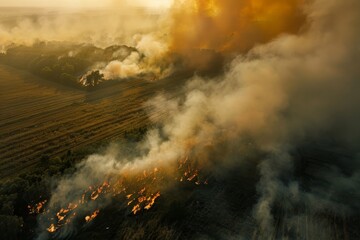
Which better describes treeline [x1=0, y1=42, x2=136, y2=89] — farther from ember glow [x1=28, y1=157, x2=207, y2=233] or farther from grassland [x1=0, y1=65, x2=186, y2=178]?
ember glow [x1=28, y1=157, x2=207, y2=233]

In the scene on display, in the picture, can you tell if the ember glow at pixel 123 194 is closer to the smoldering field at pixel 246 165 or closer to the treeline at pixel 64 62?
the smoldering field at pixel 246 165

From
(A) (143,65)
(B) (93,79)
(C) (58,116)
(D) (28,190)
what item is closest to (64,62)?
(B) (93,79)

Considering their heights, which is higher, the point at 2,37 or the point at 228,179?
the point at 2,37

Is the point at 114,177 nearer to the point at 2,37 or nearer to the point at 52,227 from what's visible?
the point at 52,227

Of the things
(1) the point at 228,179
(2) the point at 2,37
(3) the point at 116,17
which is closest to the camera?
(1) the point at 228,179

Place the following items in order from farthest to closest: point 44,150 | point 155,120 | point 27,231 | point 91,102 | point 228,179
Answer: point 91,102 → point 155,120 → point 44,150 → point 228,179 → point 27,231

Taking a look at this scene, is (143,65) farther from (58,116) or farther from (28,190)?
(28,190)

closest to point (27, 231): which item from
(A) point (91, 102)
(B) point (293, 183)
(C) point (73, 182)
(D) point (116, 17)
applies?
(C) point (73, 182)
